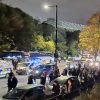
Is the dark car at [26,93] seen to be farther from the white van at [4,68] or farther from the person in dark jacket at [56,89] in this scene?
the white van at [4,68]

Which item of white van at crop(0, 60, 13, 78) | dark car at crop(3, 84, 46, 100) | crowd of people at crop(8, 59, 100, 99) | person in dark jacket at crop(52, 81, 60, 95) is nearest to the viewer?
dark car at crop(3, 84, 46, 100)

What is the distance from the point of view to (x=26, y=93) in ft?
62.6

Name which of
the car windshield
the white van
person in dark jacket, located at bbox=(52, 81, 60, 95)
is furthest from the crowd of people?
the white van

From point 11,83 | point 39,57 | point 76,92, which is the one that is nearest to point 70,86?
point 76,92

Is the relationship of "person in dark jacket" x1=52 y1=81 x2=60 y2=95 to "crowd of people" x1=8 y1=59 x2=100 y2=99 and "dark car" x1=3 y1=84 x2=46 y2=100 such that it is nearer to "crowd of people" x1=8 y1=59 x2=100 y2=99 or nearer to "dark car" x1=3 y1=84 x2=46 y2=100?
"crowd of people" x1=8 y1=59 x2=100 y2=99

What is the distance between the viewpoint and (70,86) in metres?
26.5

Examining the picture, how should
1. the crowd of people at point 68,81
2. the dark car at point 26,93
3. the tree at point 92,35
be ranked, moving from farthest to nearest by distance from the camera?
the tree at point 92,35 < the crowd of people at point 68,81 < the dark car at point 26,93

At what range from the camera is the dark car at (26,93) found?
18.9 meters

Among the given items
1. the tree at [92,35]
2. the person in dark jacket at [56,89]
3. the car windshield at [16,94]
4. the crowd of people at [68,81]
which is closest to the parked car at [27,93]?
the car windshield at [16,94]

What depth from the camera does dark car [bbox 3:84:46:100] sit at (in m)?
18.9

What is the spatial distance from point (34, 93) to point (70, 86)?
7229 millimetres

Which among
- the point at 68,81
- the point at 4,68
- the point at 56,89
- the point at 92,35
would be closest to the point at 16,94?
the point at 56,89

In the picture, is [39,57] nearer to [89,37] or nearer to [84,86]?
[89,37]

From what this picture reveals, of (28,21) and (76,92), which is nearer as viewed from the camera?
(76,92)
